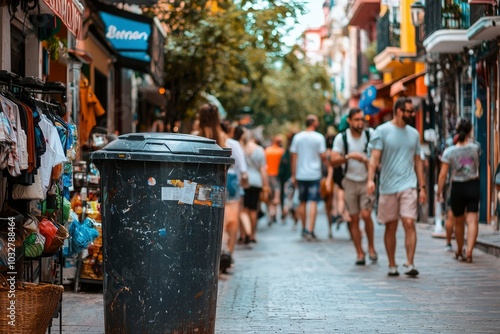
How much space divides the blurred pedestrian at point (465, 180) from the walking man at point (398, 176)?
4.92 feet

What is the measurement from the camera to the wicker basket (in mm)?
6625

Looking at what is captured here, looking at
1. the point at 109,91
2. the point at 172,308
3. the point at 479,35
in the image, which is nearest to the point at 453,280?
the point at 172,308

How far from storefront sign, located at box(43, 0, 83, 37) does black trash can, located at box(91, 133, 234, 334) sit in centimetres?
218

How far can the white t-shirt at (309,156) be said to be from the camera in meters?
18.1

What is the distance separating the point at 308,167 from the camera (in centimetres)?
1817

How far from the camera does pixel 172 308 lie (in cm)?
689

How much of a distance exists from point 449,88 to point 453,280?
41.5 feet

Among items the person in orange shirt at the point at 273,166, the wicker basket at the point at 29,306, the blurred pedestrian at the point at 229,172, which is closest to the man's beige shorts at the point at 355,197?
the blurred pedestrian at the point at 229,172

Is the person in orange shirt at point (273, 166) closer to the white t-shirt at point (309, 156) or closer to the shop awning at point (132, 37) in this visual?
the white t-shirt at point (309, 156)

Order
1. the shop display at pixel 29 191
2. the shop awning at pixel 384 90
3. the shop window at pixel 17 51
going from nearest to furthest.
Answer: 1. the shop display at pixel 29 191
2. the shop window at pixel 17 51
3. the shop awning at pixel 384 90

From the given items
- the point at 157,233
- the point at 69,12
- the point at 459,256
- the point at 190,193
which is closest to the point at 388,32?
the point at 459,256

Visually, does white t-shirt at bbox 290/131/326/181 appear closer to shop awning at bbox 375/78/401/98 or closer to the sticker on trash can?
shop awning at bbox 375/78/401/98

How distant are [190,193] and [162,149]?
1.19ft

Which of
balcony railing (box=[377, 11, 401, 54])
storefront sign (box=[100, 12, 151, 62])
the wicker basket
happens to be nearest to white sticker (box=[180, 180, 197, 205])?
the wicker basket
